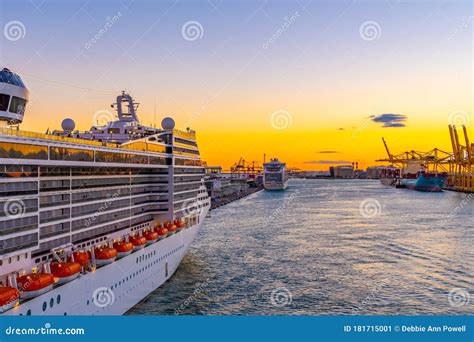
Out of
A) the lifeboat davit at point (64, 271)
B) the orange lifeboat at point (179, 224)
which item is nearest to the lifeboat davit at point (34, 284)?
the lifeboat davit at point (64, 271)

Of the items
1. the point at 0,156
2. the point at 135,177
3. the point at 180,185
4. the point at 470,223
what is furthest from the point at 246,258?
the point at 470,223

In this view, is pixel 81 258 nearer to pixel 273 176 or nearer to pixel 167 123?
pixel 167 123

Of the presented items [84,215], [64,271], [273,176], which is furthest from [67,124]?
[273,176]

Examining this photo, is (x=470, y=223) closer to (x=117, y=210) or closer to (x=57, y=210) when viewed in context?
(x=117, y=210)

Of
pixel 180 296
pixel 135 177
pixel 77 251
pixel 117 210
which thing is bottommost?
pixel 180 296

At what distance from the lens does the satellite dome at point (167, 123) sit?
106 ft

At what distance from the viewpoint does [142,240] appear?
22750 millimetres

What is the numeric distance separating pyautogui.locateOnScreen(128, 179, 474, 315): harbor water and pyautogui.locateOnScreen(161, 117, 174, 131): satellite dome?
31.7 feet

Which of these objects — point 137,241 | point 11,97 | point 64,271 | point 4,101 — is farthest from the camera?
point 137,241

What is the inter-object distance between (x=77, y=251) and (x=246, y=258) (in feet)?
55.6

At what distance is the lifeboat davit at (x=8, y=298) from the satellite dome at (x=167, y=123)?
1984cm

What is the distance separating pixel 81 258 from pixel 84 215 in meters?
2.84

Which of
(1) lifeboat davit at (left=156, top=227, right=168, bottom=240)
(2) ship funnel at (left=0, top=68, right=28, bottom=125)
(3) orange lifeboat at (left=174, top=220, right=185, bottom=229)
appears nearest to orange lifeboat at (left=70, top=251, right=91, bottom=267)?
(2) ship funnel at (left=0, top=68, right=28, bottom=125)

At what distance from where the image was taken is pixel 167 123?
32406 mm
